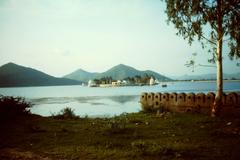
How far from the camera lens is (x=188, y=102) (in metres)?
21.5

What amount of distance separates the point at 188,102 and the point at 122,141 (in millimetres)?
11309

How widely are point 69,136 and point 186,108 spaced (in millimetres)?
11360

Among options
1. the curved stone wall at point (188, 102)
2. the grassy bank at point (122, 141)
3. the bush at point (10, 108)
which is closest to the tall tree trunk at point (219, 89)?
the curved stone wall at point (188, 102)

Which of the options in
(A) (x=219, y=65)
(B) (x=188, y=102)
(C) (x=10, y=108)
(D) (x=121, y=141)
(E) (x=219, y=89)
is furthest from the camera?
(B) (x=188, y=102)

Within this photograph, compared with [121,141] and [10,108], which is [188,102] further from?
[10,108]

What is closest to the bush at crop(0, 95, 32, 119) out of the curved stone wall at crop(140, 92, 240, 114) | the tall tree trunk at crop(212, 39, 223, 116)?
the curved stone wall at crop(140, 92, 240, 114)

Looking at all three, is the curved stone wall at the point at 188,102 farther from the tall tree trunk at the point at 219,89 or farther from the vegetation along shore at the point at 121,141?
the vegetation along shore at the point at 121,141

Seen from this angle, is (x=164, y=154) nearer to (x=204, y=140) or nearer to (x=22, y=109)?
(x=204, y=140)

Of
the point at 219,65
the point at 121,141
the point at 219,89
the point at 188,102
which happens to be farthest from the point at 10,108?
the point at 219,65

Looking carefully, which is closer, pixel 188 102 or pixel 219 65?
pixel 219 65

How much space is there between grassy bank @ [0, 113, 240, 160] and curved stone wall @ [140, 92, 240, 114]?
388cm

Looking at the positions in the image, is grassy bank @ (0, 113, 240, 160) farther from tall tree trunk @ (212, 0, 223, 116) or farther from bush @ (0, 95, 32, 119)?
tall tree trunk @ (212, 0, 223, 116)

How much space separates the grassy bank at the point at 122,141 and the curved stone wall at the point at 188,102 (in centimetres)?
388

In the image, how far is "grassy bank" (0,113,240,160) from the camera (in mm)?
9094
